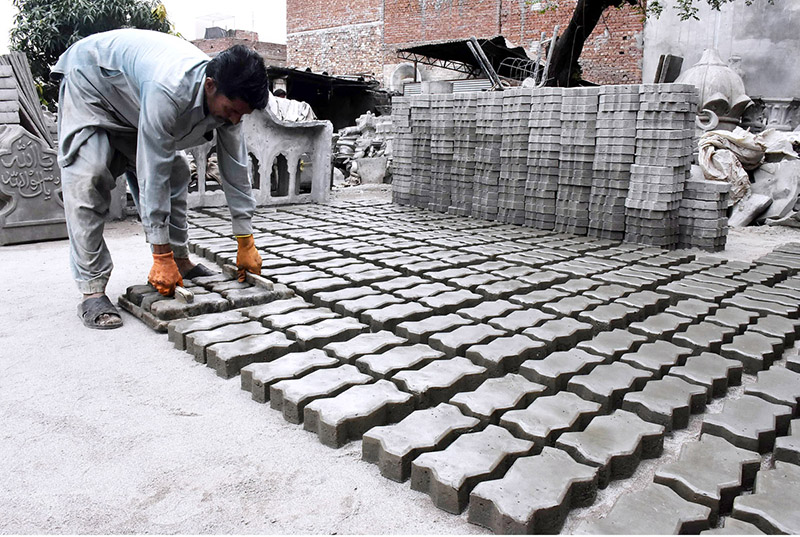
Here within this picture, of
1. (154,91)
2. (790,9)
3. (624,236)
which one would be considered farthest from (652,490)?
(790,9)

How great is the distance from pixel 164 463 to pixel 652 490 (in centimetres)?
153

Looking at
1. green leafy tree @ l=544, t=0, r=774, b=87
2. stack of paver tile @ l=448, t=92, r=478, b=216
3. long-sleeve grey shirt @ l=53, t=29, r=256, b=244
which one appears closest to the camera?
long-sleeve grey shirt @ l=53, t=29, r=256, b=244

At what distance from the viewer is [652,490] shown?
1761mm

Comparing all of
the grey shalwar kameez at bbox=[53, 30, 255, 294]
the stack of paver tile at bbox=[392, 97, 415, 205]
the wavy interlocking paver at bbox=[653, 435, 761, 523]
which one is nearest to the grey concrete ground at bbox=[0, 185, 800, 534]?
the wavy interlocking paver at bbox=[653, 435, 761, 523]

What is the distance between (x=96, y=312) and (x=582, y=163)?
457 cm

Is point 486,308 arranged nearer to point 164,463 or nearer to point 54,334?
point 164,463

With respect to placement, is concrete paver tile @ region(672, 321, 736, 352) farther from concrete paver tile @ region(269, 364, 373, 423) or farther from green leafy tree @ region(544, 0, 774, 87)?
green leafy tree @ region(544, 0, 774, 87)

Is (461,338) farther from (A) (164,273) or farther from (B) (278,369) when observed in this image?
(A) (164,273)

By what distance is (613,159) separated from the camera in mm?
5738

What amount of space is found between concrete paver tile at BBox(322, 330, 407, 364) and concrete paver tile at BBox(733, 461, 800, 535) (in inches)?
60.3

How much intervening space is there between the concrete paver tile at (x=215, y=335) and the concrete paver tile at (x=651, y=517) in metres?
1.88

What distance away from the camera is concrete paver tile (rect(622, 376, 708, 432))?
227 centimetres

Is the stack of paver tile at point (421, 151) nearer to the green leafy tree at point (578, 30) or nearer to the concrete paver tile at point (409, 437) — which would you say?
the green leafy tree at point (578, 30)

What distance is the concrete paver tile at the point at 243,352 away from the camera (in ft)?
8.79
